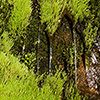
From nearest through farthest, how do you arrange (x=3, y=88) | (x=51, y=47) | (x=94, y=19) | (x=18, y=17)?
(x=3, y=88), (x=18, y=17), (x=51, y=47), (x=94, y=19)

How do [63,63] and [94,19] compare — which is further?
[94,19]

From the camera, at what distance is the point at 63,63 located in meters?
9.60

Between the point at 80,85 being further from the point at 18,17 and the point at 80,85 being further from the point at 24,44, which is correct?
the point at 18,17

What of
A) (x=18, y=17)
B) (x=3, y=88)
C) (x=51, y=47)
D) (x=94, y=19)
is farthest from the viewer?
(x=94, y=19)

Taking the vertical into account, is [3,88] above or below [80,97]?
above

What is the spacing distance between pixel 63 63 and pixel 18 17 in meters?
3.06

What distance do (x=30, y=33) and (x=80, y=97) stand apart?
153 inches

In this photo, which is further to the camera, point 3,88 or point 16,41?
point 16,41

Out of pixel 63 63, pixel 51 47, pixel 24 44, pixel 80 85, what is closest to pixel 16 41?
pixel 24 44

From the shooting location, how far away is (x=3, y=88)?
21.6 ft

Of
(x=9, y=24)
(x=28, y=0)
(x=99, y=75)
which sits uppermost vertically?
(x=28, y=0)

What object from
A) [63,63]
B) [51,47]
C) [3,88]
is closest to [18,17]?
[51,47]

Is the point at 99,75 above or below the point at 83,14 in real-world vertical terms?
below

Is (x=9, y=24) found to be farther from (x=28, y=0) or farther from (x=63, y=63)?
(x=63, y=63)
